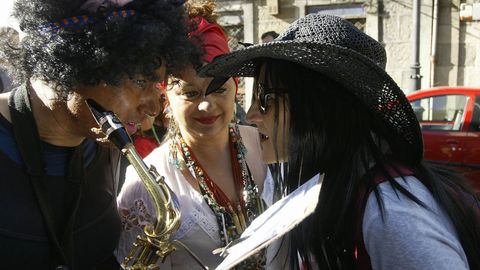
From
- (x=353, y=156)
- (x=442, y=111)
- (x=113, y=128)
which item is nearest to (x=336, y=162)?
(x=353, y=156)

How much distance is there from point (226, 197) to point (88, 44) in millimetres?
935

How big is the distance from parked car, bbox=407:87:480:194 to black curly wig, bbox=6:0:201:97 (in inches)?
172

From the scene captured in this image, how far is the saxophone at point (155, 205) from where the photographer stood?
1505 millimetres

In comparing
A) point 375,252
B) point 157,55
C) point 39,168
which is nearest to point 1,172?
point 39,168

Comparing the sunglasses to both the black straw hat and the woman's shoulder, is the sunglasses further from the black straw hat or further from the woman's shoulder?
the woman's shoulder

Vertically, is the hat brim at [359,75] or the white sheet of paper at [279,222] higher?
the hat brim at [359,75]

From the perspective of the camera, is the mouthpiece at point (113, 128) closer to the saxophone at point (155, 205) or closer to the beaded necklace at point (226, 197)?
the saxophone at point (155, 205)

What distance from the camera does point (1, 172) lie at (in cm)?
147

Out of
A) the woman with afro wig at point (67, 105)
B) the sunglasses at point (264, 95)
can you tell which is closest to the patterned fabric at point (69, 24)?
the woman with afro wig at point (67, 105)

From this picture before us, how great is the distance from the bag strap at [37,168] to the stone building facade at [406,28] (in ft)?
29.3

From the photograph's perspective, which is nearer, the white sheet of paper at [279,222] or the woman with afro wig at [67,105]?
the white sheet of paper at [279,222]

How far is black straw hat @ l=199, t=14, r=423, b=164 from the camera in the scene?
1182 millimetres

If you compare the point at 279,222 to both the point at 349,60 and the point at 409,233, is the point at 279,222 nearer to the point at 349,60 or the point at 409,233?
the point at 409,233

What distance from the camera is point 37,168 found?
1545 millimetres
